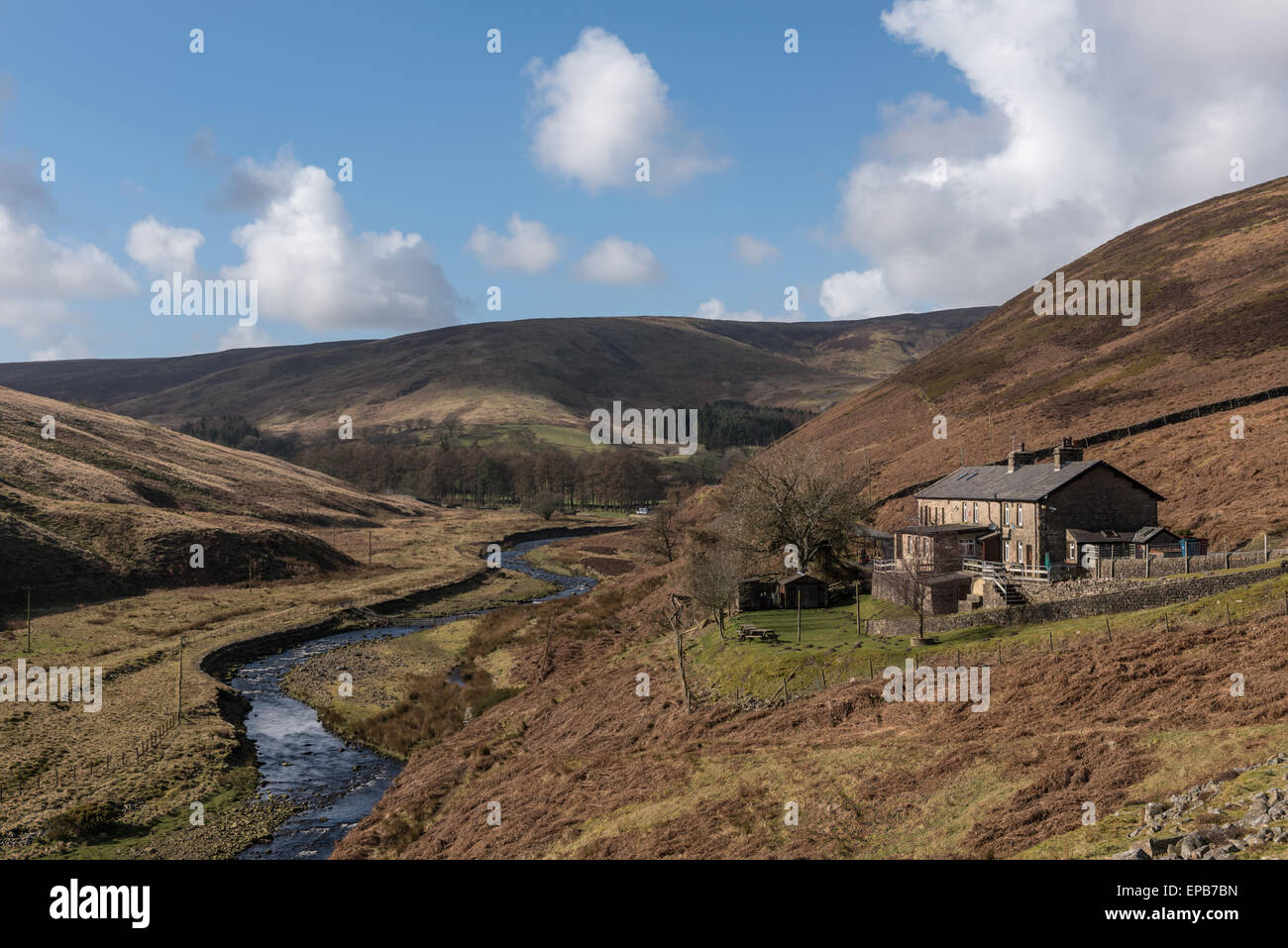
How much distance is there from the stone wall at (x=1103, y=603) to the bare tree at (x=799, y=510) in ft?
66.3

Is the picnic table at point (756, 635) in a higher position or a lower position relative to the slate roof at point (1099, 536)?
lower

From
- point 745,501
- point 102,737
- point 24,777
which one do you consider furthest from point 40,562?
point 745,501

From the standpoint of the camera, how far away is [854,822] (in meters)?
26.8

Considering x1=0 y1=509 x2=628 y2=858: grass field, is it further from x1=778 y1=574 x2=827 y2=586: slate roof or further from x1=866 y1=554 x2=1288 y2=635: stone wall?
x1=866 y1=554 x2=1288 y2=635: stone wall

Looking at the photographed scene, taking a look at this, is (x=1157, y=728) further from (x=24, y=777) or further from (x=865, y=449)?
(x=865, y=449)

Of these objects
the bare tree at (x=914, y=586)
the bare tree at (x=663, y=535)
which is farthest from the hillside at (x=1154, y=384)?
the bare tree at (x=914, y=586)

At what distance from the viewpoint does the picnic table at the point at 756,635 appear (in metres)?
50.2

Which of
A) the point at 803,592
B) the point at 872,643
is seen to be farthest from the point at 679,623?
the point at 872,643

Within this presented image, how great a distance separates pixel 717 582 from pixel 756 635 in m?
6.57

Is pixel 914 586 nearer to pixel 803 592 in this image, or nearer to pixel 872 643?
pixel 872 643

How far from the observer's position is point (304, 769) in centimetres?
4944

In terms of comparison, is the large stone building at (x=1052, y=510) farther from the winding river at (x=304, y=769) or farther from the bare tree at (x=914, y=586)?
the winding river at (x=304, y=769)

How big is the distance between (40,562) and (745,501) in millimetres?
80926
